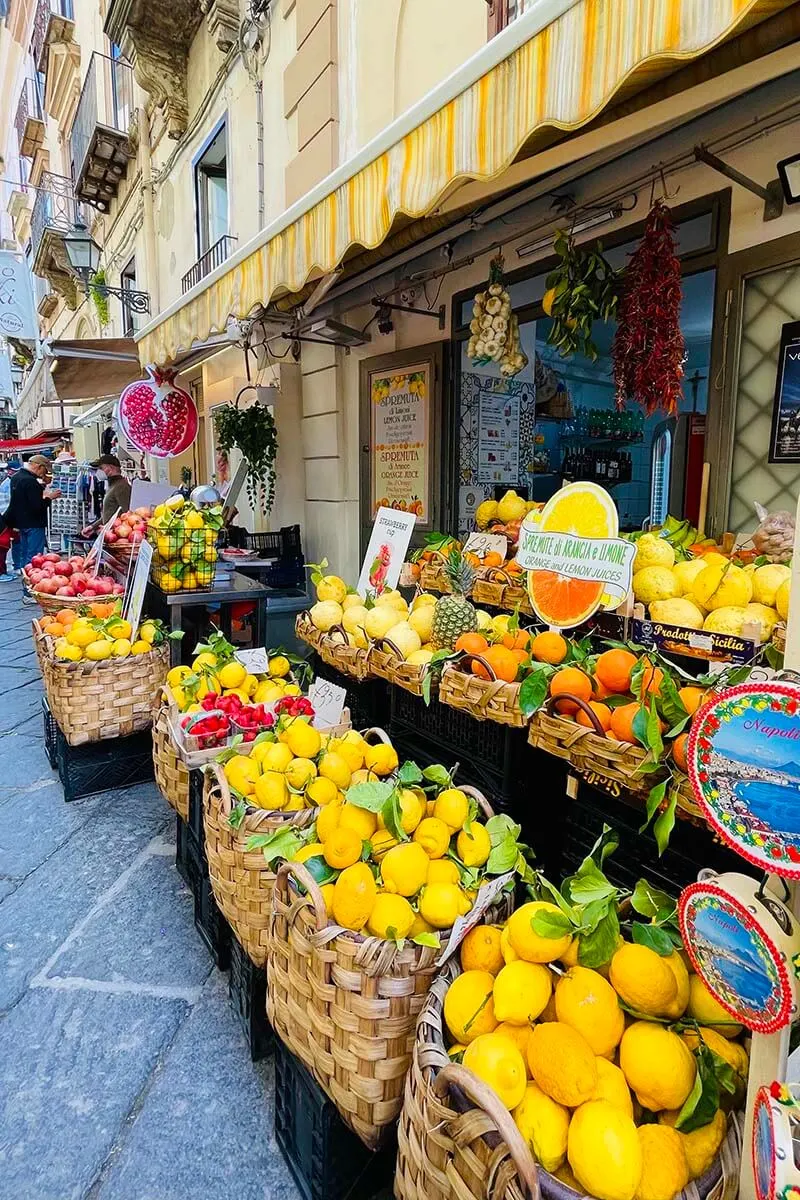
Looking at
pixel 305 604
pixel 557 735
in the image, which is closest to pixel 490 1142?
pixel 557 735

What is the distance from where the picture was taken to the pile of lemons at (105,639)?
367 centimetres

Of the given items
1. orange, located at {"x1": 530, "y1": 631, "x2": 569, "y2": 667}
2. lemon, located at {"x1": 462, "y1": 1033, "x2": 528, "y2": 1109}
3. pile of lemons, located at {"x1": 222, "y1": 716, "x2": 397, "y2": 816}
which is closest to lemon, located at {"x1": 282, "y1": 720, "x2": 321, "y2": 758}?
pile of lemons, located at {"x1": 222, "y1": 716, "x2": 397, "y2": 816}

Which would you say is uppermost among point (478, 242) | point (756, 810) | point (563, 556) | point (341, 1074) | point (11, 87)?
point (11, 87)

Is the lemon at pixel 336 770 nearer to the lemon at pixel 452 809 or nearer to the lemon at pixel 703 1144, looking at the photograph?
the lemon at pixel 452 809

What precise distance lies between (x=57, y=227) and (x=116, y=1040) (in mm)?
20094

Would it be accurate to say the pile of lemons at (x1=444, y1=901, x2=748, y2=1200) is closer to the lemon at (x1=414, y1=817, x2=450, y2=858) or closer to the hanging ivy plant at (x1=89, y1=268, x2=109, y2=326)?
the lemon at (x1=414, y1=817, x2=450, y2=858)

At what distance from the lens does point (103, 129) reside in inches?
423

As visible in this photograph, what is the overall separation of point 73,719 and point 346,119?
17.5 feet

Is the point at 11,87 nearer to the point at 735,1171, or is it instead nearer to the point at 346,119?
the point at 346,119

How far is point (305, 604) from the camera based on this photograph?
6.12 m

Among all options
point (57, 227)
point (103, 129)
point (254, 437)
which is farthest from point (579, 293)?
point (57, 227)

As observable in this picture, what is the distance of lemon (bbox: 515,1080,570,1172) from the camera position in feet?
3.43

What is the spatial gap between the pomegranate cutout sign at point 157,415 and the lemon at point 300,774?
247 inches

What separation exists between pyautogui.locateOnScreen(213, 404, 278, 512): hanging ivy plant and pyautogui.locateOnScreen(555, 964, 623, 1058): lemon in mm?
6366
